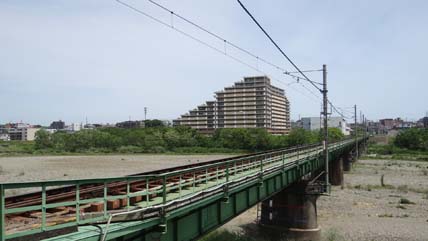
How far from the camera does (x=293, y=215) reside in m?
34.7

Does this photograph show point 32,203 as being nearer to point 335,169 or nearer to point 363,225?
point 363,225

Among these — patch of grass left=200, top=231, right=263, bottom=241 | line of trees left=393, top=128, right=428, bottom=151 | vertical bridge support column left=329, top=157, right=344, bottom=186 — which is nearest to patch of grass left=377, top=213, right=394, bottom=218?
patch of grass left=200, top=231, right=263, bottom=241

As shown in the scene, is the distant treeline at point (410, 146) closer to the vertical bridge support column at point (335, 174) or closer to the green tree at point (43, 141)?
the vertical bridge support column at point (335, 174)

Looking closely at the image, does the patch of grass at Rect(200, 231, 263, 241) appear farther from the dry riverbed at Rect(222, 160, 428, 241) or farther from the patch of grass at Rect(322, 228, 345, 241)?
the patch of grass at Rect(322, 228, 345, 241)

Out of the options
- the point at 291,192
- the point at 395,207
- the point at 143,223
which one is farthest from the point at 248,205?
the point at 395,207

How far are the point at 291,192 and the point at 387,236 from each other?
8.42 metres

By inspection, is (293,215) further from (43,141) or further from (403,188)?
(43,141)

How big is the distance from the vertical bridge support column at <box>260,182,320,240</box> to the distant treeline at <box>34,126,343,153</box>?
102 metres

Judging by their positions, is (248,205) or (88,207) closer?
(88,207)

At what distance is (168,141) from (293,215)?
403ft

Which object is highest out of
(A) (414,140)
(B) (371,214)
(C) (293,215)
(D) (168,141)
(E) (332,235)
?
(A) (414,140)

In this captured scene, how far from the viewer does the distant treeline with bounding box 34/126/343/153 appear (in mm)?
140875

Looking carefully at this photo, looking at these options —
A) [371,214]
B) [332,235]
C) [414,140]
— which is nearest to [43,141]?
[414,140]

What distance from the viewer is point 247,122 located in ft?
649
